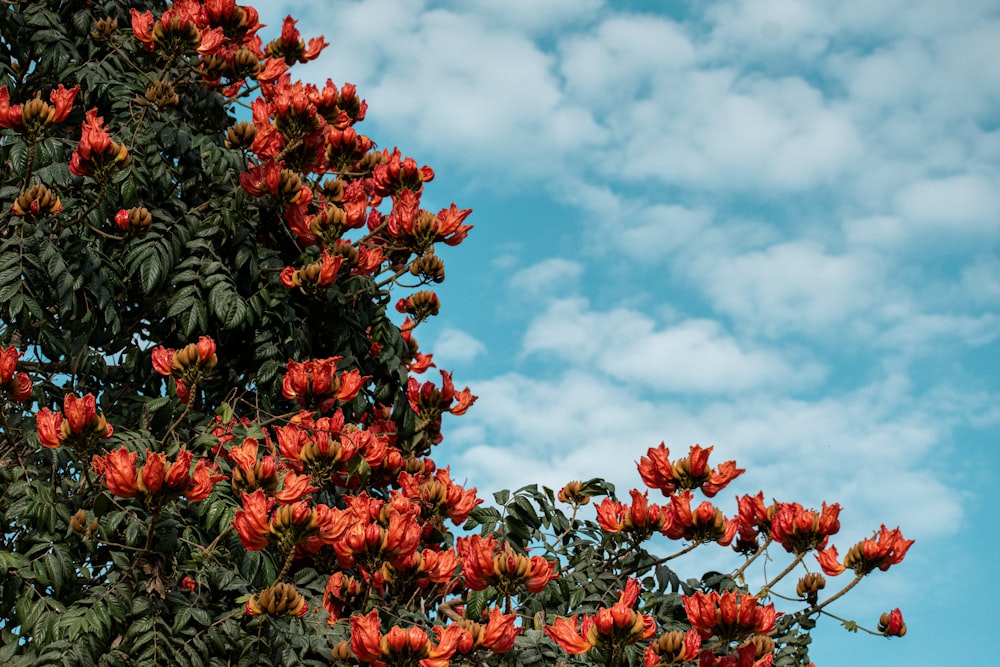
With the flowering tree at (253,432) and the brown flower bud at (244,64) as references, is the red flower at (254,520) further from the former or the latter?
the brown flower bud at (244,64)

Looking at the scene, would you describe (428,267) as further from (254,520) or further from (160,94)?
(254,520)

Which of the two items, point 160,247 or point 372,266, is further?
point 372,266

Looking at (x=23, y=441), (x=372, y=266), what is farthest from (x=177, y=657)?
(x=372, y=266)

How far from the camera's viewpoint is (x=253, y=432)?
4.13 m

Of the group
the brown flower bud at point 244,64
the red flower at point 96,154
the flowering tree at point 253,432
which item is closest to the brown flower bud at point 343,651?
the flowering tree at point 253,432

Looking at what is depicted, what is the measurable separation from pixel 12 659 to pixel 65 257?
163 cm

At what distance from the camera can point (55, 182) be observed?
14.9 ft

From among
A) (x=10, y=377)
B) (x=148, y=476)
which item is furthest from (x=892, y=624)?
(x=10, y=377)

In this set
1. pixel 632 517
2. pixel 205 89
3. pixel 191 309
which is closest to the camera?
pixel 632 517

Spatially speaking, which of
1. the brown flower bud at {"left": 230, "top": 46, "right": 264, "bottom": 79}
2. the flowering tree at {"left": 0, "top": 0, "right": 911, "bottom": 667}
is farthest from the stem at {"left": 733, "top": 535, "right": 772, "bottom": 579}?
the brown flower bud at {"left": 230, "top": 46, "right": 264, "bottom": 79}

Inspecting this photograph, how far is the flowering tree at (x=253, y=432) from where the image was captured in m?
3.49

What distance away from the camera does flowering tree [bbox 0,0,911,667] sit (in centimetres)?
349

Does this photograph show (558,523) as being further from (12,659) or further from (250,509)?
(12,659)

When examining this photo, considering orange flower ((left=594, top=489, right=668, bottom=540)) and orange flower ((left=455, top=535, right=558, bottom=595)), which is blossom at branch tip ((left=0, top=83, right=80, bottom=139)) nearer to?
orange flower ((left=455, top=535, right=558, bottom=595))
